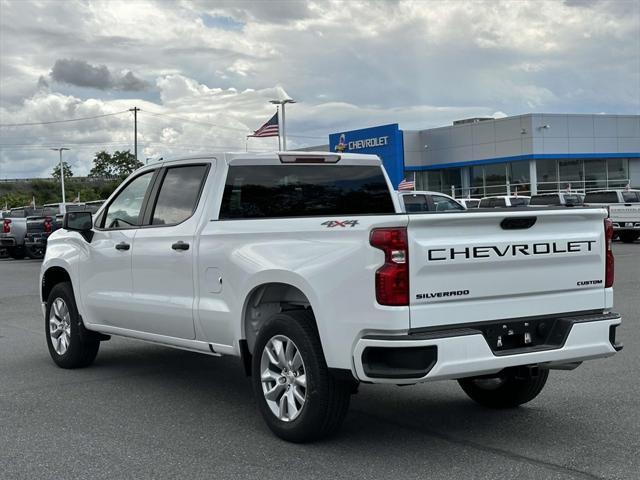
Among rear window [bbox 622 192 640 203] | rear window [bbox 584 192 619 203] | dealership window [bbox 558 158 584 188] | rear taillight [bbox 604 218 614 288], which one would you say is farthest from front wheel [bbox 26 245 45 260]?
dealership window [bbox 558 158 584 188]

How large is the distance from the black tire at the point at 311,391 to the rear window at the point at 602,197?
27442 mm

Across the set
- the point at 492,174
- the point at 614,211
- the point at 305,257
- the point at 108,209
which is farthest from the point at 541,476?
the point at 492,174

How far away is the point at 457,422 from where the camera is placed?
6125mm

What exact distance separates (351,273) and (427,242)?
490mm

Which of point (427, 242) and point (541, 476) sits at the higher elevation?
point (427, 242)

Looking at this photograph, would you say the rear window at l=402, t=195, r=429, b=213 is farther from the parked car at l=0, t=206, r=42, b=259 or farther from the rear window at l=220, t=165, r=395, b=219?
the rear window at l=220, t=165, r=395, b=219

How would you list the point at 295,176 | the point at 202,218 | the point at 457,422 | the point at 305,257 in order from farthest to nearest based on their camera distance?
1. the point at 295,176
2. the point at 202,218
3. the point at 457,422
4. the point at 305,257

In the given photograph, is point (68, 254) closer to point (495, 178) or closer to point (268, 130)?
point (268, 130)

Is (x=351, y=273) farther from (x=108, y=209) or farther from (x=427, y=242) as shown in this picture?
(x=108, y=209)

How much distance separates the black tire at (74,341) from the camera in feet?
27.1

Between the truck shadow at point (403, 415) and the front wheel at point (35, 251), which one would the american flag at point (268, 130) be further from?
the truck shadow at point (403, 415)

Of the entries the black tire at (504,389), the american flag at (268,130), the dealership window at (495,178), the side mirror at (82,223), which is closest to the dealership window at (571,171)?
the dealership window at (495,178)

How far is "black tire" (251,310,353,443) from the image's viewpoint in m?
5.35

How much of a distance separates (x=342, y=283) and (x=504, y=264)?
3.30 feet
